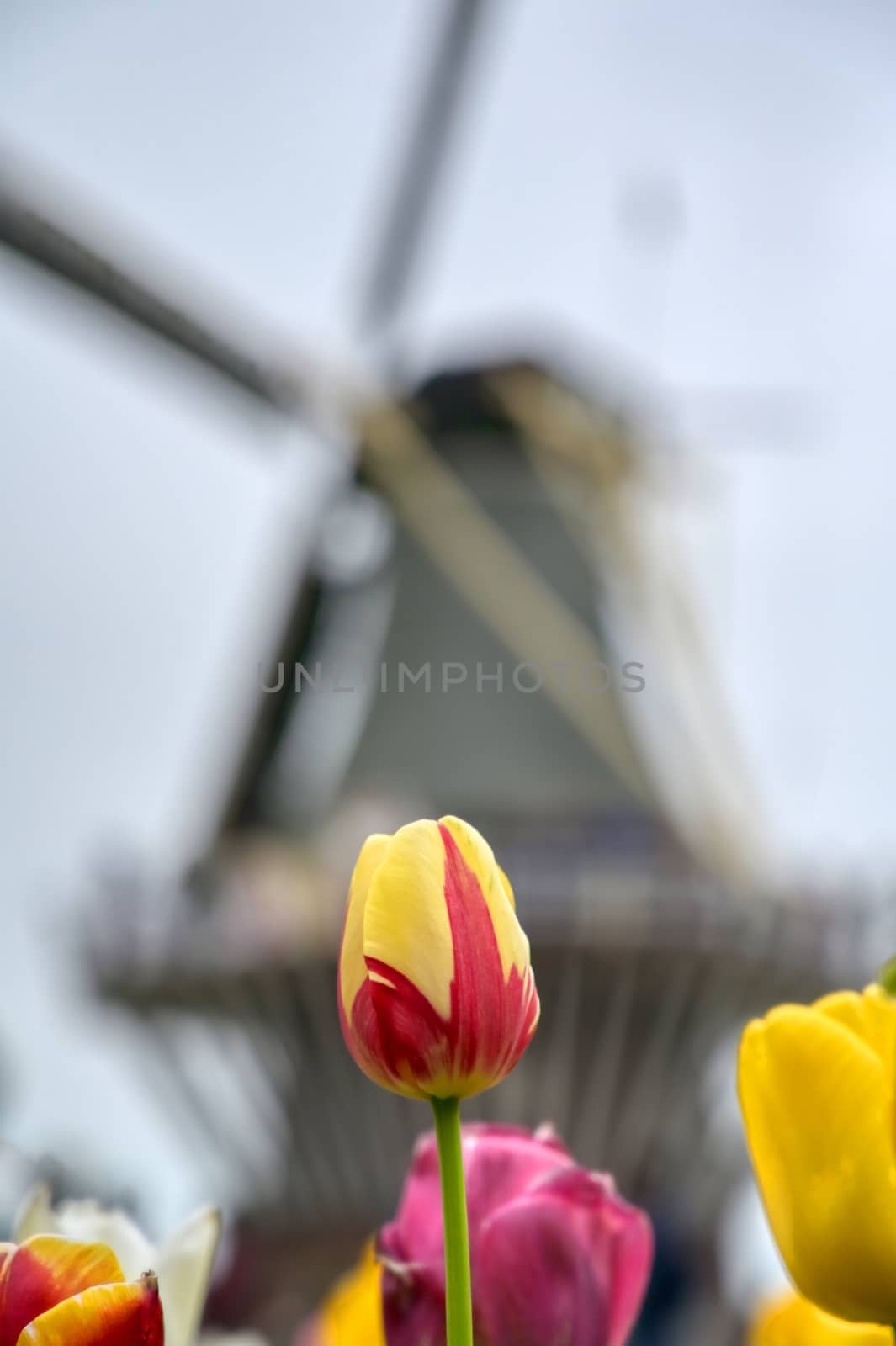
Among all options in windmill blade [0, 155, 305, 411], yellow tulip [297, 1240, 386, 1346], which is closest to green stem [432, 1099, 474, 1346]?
yellow tulip [297, 1240, 386, 1346]

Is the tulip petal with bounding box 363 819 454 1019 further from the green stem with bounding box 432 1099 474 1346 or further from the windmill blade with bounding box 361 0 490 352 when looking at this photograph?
the windmill blade with bounding box 361 0 490 352

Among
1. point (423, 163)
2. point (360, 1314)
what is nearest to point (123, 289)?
point (423, 163)

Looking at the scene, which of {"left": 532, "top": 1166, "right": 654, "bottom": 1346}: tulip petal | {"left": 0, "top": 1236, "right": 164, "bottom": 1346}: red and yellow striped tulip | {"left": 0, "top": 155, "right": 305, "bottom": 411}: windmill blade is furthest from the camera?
{"left": 0, "top": 155, "right": 305, "bottom": 411}: windmill blade

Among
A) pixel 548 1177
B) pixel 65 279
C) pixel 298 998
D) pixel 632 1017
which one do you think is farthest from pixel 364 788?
pixel 548 1177

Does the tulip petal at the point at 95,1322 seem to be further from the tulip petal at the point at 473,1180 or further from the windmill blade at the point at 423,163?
the windmill blade at the point at 423,163

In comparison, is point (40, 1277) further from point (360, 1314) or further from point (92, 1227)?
point (360, 1314)
